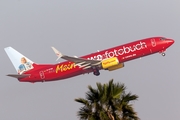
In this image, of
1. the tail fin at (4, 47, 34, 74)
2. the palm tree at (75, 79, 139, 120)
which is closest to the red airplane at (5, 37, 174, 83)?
the tail fin at (4, 47, 34, 74)

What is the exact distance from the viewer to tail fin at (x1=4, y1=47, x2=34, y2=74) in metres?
129

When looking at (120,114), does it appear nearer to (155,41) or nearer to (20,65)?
(155,41)

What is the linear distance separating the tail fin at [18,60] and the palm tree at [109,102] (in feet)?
232

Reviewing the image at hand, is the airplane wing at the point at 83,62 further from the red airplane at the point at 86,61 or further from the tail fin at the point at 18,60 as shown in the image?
the tail fin at the point at 18,60

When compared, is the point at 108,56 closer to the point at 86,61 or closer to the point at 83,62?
the point at 86,61

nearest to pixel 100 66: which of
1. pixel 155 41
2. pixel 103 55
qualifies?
pixel 103 55

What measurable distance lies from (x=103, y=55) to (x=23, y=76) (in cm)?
1884

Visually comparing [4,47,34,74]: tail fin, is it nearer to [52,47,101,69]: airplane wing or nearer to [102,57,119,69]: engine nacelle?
[52,47,101,69]: airplane wing

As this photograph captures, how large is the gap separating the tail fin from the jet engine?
2038 cm

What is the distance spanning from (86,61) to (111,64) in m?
6.36

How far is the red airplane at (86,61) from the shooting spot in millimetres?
114625

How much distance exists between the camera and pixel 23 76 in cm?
12312

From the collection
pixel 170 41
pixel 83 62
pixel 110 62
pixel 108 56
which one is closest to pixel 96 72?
pixel 83 62

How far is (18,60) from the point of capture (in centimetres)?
13000
